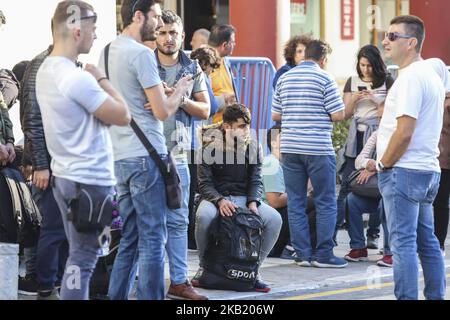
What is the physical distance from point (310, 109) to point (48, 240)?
2.70 metres

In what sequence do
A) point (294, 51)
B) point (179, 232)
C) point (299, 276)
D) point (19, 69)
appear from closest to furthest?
point (179, 232), point (299, 276), point (19, 69), point (294, 51)

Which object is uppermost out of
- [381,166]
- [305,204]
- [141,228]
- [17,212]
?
[381,166]

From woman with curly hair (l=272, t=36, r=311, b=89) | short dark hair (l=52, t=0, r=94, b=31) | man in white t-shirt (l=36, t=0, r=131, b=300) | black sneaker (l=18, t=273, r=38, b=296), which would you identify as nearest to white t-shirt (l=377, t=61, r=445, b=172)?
man in white t-shirt (l=36, t=0, r=131, b=300)

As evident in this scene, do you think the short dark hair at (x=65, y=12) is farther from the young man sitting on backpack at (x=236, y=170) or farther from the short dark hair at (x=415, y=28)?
the young man sitting on backpack at (x=236, y=170)

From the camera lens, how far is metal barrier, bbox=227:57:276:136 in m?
12.1

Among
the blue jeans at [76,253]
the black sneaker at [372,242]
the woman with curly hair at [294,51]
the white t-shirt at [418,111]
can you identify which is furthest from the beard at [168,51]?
the black sneaker at [372,242]

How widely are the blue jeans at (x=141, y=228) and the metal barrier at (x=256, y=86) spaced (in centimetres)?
513

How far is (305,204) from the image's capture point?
9.91m

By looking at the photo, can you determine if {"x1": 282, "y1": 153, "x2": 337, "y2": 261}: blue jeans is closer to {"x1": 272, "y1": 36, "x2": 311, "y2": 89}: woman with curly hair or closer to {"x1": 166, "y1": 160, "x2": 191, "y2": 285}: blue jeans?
{"x1": 272, "y1": 36, "x2": 311, "y2": 89}: woman with curly hair

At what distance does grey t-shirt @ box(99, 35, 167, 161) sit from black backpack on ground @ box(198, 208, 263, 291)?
1.68 metres

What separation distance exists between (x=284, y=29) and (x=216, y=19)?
4.72 metres

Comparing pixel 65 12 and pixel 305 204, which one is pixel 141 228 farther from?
pixel 305 204

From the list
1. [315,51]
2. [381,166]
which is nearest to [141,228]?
[381,166]
